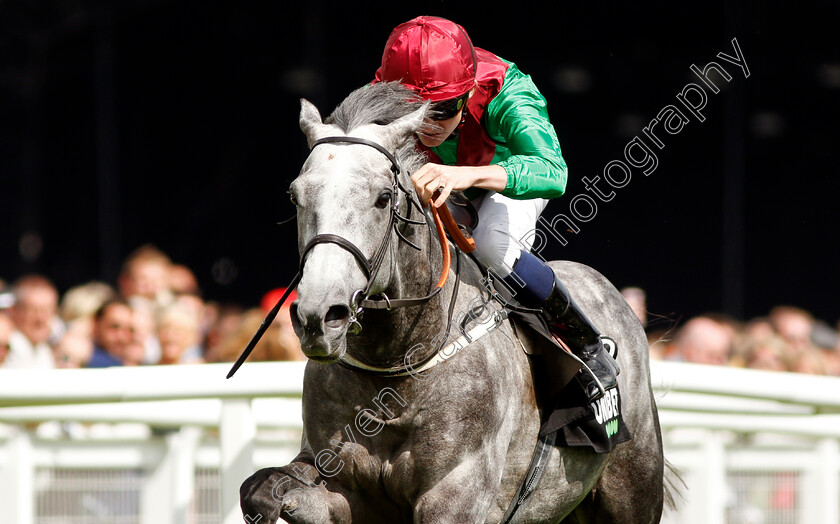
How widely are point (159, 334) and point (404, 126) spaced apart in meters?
2.99

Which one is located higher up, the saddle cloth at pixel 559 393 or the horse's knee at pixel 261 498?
the saddle cloth at pixel 559 393

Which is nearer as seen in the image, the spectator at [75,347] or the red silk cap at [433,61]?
the red silk cap at [433,61]

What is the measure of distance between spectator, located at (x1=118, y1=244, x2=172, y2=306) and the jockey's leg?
10.3ft

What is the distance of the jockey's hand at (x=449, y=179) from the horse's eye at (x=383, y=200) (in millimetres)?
164

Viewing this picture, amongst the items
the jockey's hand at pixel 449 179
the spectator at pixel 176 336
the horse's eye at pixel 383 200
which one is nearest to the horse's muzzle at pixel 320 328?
the horse's eye at pixel 383 200

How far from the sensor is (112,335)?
Result: 5.20 m

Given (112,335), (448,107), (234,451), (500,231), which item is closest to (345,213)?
(448,107)

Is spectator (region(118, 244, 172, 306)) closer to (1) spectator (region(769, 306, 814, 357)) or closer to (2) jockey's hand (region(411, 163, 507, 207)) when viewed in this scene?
(2) jockey's hand (region(411, 163, 507, 207))

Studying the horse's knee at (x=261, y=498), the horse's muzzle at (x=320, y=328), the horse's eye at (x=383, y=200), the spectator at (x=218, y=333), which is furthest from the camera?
the spectator at (x=218, y=333)

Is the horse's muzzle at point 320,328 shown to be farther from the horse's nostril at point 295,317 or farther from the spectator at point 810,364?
the spectator at point 810,364

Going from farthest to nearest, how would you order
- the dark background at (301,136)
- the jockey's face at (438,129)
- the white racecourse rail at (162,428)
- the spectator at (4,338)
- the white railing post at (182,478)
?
the dark background at (301,136) < the spectator at (4,338) < the white railing post at (182,478) < the white racecourse rail at (162,428) < the jockey's face at (438,129)

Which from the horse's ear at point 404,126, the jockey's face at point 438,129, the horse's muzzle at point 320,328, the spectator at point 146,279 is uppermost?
the spectator at point 146,279

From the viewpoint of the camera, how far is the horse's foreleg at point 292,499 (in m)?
2.57

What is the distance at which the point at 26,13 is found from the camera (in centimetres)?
893
